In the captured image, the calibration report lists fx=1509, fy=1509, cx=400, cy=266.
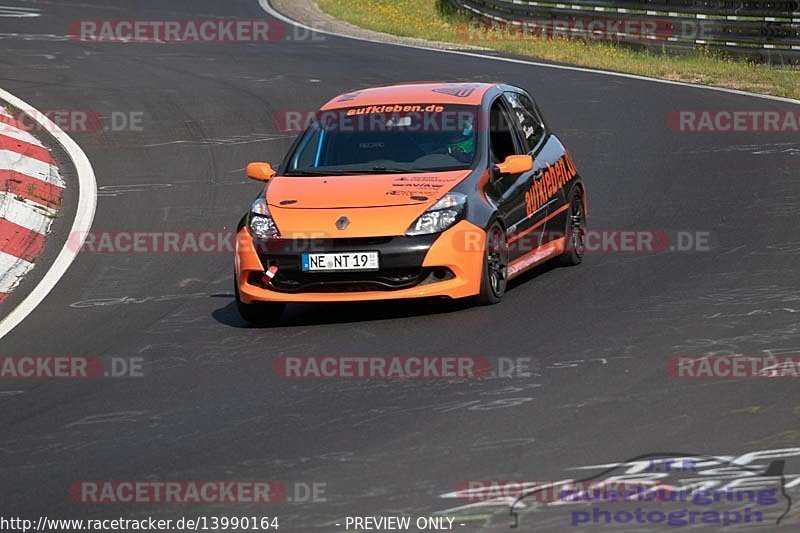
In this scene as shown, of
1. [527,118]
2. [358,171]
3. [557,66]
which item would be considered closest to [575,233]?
[527,118]

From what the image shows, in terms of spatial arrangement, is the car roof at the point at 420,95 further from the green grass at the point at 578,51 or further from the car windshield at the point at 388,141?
the green grass at the point at 578,51

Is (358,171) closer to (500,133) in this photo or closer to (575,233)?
(500,133)

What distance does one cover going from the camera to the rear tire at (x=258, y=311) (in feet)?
33.3

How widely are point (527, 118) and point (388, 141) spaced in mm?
1520

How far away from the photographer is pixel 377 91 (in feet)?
38.6

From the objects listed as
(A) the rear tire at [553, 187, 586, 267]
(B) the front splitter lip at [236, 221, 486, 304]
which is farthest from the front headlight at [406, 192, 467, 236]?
(A) the rear tire at [553, 187, 586, 267]

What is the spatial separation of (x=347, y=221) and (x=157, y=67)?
15.7 m

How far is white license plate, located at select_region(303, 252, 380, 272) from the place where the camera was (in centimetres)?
985

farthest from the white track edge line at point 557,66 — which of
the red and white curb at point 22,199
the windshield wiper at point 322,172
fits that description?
the windshield wiper at point 322,172

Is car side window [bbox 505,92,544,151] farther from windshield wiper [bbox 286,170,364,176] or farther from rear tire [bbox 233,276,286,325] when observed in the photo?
rear tire [bbox 233,276,286,325]

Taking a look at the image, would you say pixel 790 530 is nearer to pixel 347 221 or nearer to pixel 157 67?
pixel 347 221

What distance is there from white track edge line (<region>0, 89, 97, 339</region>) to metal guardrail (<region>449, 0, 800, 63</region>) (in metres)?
11.5

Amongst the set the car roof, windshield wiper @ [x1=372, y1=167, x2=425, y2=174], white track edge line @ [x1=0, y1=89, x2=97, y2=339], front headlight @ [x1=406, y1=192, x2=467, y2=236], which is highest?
the car roof

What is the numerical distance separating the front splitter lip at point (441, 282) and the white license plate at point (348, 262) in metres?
0.17
